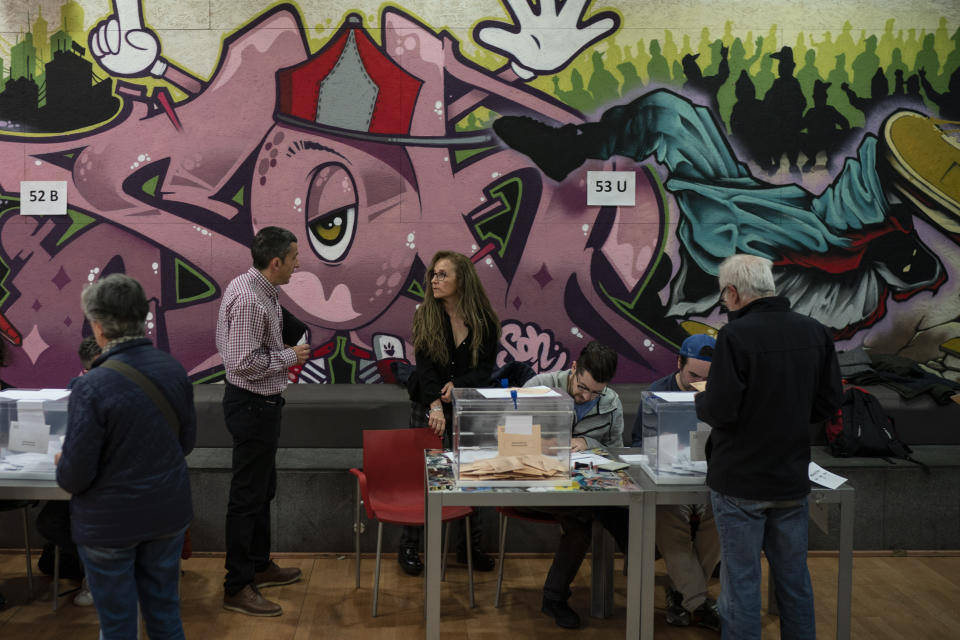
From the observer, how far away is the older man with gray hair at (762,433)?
3.04 m

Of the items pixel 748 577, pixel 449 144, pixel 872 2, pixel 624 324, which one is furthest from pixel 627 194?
pixel 748 577

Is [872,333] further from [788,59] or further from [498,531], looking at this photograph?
[498,531]

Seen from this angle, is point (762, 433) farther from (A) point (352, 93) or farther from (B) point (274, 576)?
(A) point (352, 93)

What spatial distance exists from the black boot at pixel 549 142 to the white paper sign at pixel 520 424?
2.70 meters

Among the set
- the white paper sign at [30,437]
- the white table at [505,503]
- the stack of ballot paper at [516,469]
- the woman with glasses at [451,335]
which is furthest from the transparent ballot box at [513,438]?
the white paper sign at [30,437]

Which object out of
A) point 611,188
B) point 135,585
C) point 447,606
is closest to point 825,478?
point 447,606

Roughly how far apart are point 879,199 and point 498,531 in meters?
3.56

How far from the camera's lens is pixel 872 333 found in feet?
19.5

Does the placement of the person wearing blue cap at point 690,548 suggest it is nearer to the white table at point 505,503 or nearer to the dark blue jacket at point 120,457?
the white table at point 505,503

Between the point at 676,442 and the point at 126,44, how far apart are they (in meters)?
4.54

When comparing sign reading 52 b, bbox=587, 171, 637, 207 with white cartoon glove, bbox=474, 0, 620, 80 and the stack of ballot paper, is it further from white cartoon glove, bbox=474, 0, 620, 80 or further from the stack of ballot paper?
the stack of ballot paper

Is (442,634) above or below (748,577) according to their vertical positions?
below

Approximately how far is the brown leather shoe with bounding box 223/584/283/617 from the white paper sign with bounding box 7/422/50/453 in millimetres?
1168

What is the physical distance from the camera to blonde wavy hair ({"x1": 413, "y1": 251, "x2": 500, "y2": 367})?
172 inches
